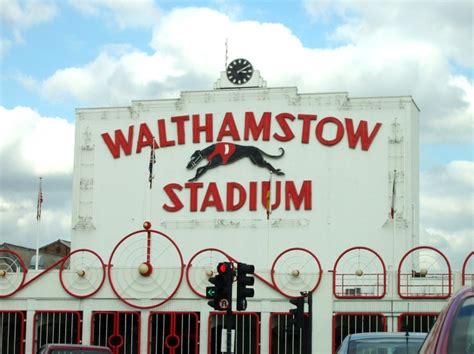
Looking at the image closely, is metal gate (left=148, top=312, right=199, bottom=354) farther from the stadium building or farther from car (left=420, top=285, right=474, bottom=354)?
car (left=420, top=285, right=474, bottom=354)

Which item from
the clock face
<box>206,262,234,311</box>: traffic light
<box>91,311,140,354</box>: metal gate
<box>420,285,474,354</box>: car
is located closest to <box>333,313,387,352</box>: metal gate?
<box>91,311,140,354</box>: metal gate

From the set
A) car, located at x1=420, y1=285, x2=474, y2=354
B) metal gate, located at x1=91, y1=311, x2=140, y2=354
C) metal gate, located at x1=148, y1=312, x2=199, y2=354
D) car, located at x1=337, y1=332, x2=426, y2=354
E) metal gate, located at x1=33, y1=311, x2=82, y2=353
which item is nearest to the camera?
car, located at x1=420, y1=285, x2=474, y2=354

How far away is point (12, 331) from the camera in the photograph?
3656 cm

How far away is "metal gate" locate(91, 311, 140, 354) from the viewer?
35.3 meters

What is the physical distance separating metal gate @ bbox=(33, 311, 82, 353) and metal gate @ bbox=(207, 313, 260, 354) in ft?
16.3

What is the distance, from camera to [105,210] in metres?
46.1

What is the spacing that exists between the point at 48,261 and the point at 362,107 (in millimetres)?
31618

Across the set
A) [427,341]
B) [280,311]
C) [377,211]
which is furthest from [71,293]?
[427,341]

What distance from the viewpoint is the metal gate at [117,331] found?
3528 cm

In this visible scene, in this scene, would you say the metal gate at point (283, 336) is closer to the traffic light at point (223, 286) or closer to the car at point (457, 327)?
the traffic light at point (223, 286)

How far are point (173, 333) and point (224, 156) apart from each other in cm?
1217

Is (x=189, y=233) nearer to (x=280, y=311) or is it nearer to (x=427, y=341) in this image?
(x=280, y=311)

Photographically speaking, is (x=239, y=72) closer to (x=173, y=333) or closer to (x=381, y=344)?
(x=173, y=333)

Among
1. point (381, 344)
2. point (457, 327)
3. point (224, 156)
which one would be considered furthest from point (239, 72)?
point (457, 327)
